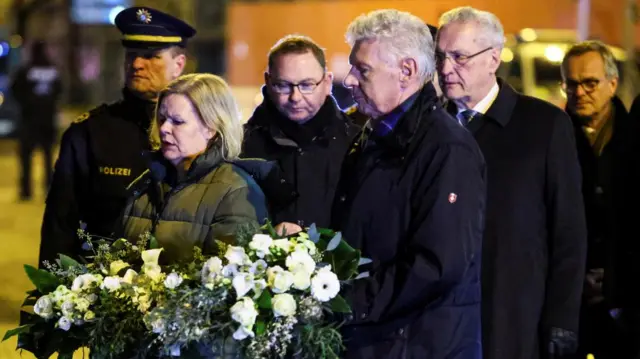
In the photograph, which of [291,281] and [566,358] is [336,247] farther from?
[566,358]

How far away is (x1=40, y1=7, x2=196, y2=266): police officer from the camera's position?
5.06 m

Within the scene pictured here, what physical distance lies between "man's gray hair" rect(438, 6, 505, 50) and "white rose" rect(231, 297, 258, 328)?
5.57 feet

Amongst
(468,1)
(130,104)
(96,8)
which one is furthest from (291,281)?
(96,8)

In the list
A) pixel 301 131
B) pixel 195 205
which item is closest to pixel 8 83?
pixel 301 131

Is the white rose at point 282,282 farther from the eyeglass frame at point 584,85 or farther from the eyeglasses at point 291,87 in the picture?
the eyeglass frame at point 584,85

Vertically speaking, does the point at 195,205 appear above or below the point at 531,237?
above

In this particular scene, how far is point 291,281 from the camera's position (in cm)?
326

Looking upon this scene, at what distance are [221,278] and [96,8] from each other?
36479mm

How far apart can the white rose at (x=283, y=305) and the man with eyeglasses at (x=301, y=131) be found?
139 cm

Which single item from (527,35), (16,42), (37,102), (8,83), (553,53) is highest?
(527,35)

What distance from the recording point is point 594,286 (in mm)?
5348

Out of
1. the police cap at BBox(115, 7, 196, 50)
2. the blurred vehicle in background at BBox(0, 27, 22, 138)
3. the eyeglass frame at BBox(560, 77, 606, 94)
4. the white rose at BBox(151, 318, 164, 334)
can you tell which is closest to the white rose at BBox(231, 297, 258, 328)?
the white rose at BBox(151, 318, 164, 334)

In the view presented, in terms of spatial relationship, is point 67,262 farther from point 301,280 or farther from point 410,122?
point 410,122

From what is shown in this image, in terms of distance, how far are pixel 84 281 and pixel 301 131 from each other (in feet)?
4.98
